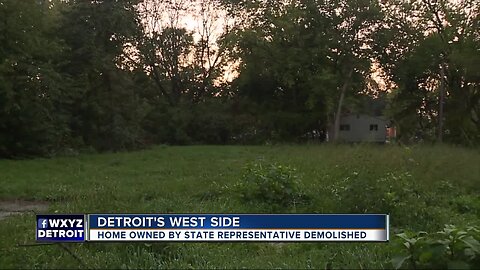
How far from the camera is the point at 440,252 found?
3814 millimetres

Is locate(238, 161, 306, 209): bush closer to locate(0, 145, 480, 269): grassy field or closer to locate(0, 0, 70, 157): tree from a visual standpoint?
locate(0, 145, 480, 269): grassy field

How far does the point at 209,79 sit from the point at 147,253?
144ft

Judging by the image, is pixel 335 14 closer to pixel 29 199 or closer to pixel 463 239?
pixel 29 199

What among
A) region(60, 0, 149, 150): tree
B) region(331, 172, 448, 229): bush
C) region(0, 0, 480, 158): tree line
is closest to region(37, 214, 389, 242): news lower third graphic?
region(331, 172, 448, 229): bush

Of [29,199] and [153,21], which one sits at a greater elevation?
[153,21]

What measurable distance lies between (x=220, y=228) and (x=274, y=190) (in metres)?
4.68

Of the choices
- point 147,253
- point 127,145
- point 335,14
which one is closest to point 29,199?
point 147,253

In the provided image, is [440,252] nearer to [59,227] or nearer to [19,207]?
[59,227]

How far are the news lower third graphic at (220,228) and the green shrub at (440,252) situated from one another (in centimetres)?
20

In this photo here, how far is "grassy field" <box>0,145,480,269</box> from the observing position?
500 cm

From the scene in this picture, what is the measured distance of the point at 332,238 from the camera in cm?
411

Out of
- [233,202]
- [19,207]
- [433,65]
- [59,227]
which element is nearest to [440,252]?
[59,227]

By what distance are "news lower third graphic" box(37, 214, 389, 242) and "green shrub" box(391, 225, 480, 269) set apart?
20 cm

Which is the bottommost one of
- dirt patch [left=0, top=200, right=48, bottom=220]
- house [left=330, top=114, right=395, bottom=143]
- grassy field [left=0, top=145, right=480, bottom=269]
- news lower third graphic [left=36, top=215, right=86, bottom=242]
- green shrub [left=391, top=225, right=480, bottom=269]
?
dirt patch [left=0, top=200, right=48, bottom=220]
